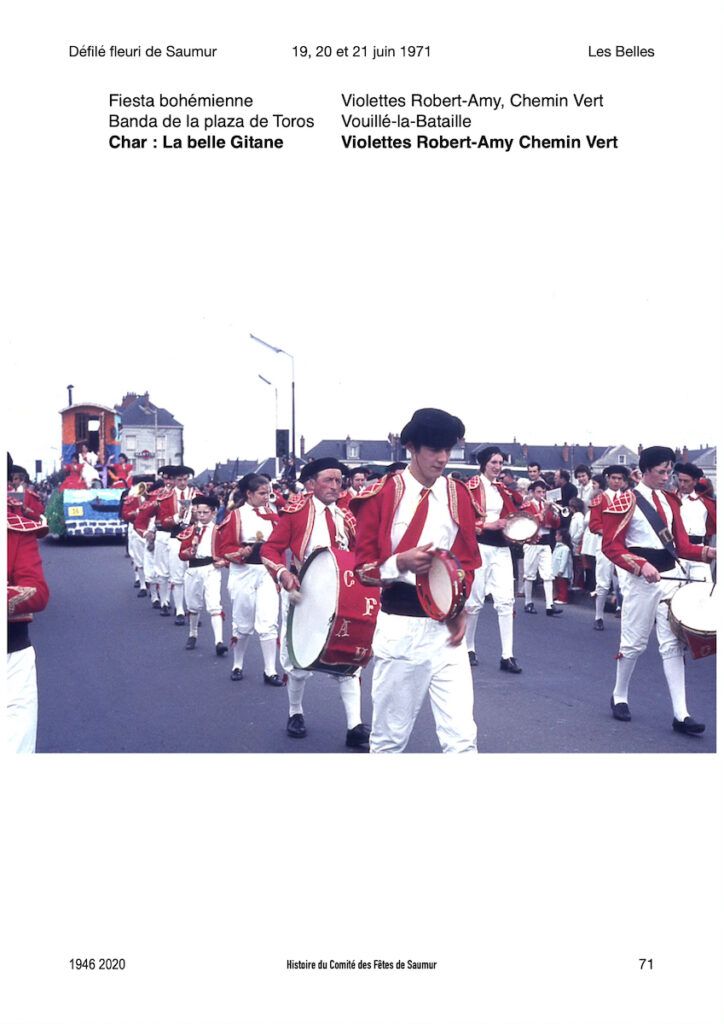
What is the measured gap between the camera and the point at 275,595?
7.63 m

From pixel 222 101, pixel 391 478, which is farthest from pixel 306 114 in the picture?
pixel 391 478

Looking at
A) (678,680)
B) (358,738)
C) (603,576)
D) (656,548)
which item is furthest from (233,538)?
(603,576)

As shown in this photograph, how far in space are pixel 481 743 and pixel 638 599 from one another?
1.41 m

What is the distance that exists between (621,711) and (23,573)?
404 cm

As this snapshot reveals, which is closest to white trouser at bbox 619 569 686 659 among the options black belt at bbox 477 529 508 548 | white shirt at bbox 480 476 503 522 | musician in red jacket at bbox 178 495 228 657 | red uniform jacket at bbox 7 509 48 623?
black belt at bbox 477 529 508 548

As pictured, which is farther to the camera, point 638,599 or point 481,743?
point 638,599

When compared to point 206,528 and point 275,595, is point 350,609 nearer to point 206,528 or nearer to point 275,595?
point 275,595

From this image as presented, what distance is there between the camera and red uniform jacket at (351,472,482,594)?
395 cm

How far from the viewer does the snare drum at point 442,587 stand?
145 inches

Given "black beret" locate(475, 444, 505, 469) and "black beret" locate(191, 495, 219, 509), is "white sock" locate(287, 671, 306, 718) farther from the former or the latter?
"black beret" locate(191, 495, 219, 509)

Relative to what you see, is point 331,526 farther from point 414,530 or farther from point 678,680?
point 678,680

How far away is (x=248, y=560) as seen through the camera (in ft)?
25.4

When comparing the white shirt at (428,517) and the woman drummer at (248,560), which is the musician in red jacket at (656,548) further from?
the woman drummer at (248,560)
